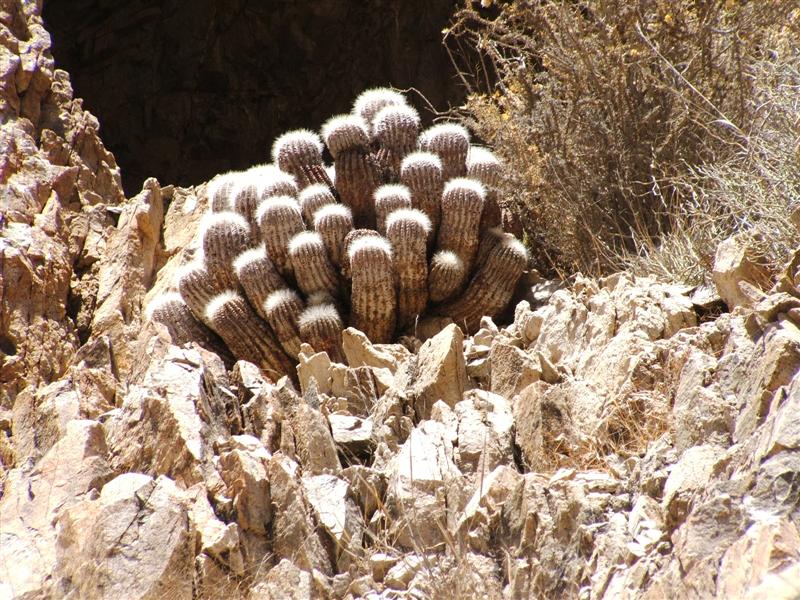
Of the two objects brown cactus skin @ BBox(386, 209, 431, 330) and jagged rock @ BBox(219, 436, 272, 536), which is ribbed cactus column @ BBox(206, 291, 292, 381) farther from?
jagged rock @ BBox(219, 436, 272, 536)

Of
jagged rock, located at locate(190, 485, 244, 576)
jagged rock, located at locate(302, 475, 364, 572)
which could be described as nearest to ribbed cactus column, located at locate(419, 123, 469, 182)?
jagged rock, located at locate(302, 475, 364, 572)

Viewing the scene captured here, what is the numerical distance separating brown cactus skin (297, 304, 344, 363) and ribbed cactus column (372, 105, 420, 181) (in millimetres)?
1041

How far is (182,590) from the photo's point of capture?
271 centimetres

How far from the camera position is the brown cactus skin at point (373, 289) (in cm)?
465

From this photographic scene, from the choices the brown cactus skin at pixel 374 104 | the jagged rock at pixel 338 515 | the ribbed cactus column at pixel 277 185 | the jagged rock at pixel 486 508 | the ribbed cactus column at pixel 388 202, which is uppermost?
the brown cactus skin at pixel 374 104

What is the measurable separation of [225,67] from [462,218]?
508 centimetres

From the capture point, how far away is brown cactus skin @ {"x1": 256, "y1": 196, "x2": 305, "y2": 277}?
189 inches

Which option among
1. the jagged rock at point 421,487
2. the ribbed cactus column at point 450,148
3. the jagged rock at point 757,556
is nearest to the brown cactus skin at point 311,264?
the ribbed cactus column at point 450,148

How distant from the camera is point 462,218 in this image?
493 cm

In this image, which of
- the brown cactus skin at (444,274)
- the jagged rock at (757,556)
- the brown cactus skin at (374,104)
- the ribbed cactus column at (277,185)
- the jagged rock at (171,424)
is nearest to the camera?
the jagged rock at (757,556)

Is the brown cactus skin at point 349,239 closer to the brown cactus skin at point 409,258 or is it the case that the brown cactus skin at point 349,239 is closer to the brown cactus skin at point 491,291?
the brown cactus skin at point 409,258

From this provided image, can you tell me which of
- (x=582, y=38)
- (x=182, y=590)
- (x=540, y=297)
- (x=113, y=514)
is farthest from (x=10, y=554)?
(x=582, y=38)

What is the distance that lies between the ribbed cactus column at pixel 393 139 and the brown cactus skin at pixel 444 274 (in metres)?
0.63

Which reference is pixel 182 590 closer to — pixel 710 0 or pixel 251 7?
pixel 710 0
